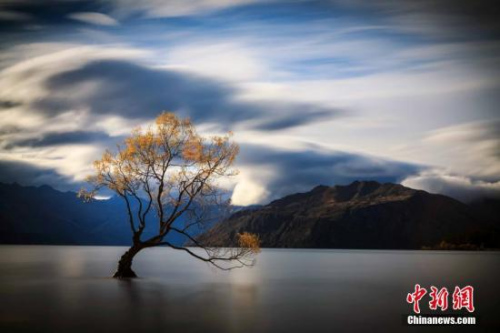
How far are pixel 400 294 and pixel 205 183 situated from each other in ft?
73.0

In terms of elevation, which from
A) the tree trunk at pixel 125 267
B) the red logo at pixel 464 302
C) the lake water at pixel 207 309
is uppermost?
the tree trunk at pixel 125 267

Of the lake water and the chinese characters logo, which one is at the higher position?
the chinese characters logo

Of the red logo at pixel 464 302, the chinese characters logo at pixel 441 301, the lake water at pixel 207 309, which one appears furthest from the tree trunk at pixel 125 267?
the red logo at pixel 464 302

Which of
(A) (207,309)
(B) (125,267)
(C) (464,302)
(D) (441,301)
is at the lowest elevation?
(A) (207,309)

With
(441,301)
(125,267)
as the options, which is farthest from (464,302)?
(125,267)

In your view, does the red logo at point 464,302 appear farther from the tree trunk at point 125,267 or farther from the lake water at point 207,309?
the tree trunk at point 125,267

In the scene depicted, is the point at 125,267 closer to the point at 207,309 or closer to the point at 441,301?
the point at 207,309

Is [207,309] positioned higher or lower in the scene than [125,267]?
lower

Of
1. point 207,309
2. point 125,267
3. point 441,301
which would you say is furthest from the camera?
point 125,267

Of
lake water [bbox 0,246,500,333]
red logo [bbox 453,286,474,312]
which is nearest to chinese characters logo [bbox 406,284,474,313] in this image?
red logo [bbox 453,286,474,312]

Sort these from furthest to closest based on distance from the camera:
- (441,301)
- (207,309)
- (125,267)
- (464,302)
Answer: (125,267), (464,302), (441,301), (207,309)

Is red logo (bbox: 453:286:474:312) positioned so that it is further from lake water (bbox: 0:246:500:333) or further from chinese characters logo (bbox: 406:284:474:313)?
lake water (bbox: 0:246:500:333)

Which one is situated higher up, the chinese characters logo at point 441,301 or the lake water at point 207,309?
the chinese characters logo at point 441,301

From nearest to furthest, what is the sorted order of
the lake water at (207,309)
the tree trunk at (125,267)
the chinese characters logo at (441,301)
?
1. the lake water at (207,309)
2. the chinese characters logo at (441,301)
3. the tree trunk at (125,267)
